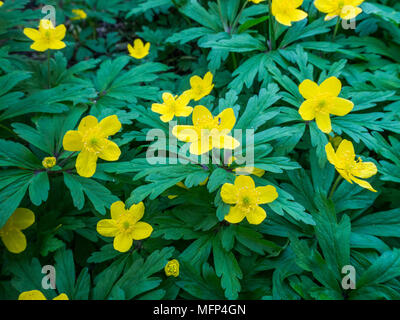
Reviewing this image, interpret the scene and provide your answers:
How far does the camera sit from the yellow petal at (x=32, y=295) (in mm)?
1542

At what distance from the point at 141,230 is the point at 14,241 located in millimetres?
666

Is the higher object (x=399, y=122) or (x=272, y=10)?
(x=272, y=10)

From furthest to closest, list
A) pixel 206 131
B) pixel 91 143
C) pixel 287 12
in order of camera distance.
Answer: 1. pixel 287 12
2. pixel 91 143
3. pixel 206 131

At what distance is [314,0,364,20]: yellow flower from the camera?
2092mm

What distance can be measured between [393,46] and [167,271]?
2.34 metres

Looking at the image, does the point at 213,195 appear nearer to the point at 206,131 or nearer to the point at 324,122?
the point at 206,131

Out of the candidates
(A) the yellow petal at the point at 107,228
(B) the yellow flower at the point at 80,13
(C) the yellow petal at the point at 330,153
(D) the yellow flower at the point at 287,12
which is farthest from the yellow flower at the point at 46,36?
(C) the yellow petal at the point at 330,153

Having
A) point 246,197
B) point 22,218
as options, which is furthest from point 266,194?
point 22,218

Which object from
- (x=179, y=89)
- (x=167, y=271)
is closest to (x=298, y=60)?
(x=179, y=89)

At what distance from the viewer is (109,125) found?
1.77 meters

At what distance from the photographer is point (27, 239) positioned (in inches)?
72.5

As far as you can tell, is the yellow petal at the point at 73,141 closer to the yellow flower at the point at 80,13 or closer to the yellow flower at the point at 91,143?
the yellow flower at the point at 91,143

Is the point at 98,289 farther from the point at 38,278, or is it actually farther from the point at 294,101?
the point at 294,101

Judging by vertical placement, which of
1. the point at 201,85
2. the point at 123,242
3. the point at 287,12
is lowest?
the point at 123,242
